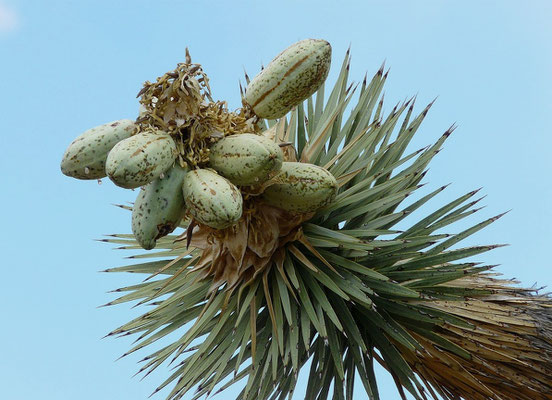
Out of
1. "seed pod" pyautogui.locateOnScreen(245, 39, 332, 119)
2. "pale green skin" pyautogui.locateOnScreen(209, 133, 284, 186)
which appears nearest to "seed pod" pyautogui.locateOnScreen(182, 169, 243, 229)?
"pale green skin" pyautogui.locateOnScreen(209, 133, 284, 186)

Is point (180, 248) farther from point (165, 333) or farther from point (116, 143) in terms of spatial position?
point (116, 143)

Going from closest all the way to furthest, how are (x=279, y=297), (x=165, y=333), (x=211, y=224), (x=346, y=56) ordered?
(x=211, y=224), (x=279, y=297), (x=165, y=333), (x=346, y=56)

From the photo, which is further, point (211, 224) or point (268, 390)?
point (268, 390)

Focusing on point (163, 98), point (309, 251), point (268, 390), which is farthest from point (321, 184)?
point (268, 390)

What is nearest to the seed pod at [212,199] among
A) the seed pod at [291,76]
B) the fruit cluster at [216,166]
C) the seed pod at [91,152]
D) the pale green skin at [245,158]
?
the fruit cluster at [216,166]

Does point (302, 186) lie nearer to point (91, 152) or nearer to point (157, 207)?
point (157, 207)

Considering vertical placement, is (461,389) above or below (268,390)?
above

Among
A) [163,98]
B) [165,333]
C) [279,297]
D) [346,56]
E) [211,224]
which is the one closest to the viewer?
[211,224]
